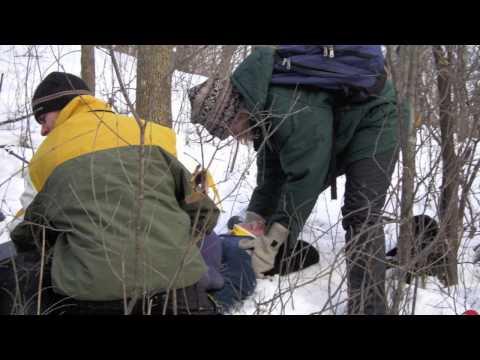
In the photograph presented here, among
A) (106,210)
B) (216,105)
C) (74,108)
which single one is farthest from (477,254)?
(74,108)

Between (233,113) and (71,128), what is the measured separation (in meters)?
0.84

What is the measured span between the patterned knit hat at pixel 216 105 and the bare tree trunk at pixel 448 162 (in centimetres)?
99

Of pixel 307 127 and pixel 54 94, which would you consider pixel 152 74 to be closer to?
pixel 54 94

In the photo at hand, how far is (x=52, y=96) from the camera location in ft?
8.09

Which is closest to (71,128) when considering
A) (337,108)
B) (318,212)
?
(337,108)

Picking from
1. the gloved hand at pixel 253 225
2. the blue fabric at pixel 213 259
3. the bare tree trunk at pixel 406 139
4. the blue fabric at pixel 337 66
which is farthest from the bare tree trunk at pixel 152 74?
the bare tree trunk at pixel 406 139

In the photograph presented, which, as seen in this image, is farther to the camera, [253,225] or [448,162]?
[253,225]

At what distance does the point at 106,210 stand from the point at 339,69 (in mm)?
1357

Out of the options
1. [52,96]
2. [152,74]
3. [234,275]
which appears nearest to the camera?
[52,96]

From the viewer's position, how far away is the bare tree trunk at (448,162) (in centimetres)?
210

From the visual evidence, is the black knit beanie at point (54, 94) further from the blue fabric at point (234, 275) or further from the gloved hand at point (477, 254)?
the gloved hand at point (477, 254)

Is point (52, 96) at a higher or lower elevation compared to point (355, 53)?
lower

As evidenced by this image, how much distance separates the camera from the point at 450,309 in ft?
8.25
